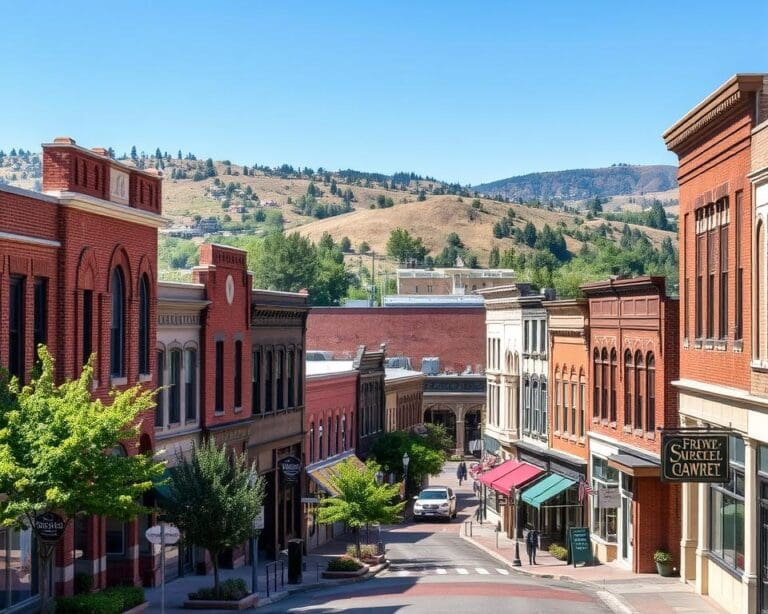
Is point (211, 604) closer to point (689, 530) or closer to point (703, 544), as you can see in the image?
point (703, 544)

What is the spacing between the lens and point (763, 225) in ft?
87.9

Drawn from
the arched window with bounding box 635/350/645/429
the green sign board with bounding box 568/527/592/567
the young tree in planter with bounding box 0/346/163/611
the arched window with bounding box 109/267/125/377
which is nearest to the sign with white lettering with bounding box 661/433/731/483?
the young tree in planter with bounding box 0/346/163/611

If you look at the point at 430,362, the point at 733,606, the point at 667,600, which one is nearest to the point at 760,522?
the point at 733,606

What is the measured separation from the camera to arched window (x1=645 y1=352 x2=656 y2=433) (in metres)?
42.8

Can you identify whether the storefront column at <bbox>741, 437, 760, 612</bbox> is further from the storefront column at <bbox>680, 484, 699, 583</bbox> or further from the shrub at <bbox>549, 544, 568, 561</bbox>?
the shrub at <bbox>549, 544, 568, 561</bbox>

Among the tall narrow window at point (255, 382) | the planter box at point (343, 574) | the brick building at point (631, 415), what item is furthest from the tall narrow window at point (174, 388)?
the brick building at point (631, 415)

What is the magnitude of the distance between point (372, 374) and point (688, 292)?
43.2 metres

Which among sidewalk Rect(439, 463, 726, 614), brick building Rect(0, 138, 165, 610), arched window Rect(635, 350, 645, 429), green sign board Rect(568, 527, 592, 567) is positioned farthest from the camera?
green sign board Rect(568, 527, 592, 567)

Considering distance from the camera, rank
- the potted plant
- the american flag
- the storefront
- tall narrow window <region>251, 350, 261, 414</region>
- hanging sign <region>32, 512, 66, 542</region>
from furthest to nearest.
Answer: tall narrow window <region>251, 350, 261, 414</region> < the american flag < the potted plant < the storefront < hanging sign <region>32, 512, 66, 542</region>

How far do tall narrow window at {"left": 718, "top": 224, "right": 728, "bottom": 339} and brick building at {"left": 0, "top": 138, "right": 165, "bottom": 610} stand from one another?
1399 centimetres

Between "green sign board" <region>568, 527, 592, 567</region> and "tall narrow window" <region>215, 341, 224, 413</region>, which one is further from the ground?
"tall narrow window" <region>215, 341, 224, 413</region>

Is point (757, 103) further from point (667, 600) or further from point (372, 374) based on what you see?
point (372, 374)

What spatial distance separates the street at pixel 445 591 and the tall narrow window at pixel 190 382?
269 inches

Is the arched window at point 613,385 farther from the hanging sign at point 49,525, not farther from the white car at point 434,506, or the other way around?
the white car at point 434,506
